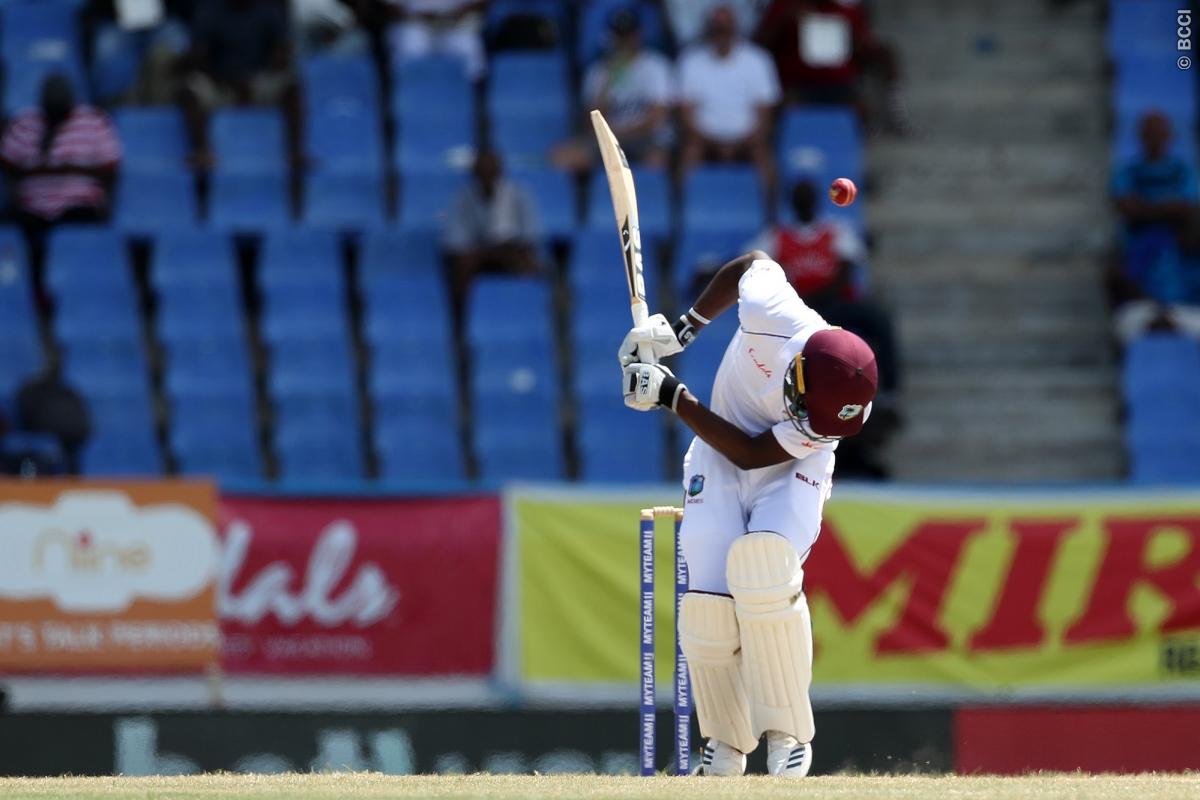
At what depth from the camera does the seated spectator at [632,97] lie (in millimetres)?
11945

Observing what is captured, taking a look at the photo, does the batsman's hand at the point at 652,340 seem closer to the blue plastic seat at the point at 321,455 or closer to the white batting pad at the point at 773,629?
the white batting pad at the point at 773,629

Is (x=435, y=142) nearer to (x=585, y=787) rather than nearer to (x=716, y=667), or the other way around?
(x=716, y=667)

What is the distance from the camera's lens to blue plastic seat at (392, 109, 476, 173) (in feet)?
40.2

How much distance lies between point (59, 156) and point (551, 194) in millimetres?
2961

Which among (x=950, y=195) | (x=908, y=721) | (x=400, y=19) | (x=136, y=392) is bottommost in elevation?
(x=908, y=721)

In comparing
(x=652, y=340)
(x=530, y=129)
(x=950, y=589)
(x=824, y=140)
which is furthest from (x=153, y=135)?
(x=652, y=340)

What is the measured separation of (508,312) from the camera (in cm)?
1149

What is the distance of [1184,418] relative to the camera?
37.3 feet

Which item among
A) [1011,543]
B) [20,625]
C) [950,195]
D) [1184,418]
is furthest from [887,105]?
[20,625]

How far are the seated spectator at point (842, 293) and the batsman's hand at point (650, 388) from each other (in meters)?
4.45

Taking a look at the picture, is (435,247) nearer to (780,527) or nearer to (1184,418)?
(1184,418)

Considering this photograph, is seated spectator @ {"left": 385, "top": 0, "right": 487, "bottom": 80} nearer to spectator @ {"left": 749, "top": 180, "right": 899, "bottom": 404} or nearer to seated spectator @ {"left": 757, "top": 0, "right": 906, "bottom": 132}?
seated spectator @ {"left": 757, "top": 0, "right": 906, "bottom": 132}

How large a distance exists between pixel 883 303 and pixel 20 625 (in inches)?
223

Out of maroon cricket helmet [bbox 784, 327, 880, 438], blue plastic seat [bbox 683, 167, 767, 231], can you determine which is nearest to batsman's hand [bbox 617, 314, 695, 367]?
maroon cricket helmet [bbox 784, 327, 880, 438]
